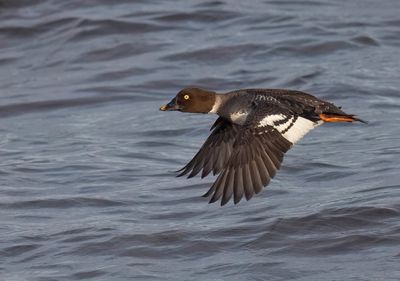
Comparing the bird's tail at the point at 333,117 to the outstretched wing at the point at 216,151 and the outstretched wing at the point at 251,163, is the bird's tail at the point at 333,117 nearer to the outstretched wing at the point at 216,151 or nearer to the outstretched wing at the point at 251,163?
the outstretched wing at the point at 251,163

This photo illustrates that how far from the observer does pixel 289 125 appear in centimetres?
700

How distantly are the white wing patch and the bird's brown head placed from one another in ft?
2.09

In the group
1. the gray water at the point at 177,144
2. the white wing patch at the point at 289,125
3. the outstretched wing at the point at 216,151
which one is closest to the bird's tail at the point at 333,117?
the white wing patch at the point at 289,125

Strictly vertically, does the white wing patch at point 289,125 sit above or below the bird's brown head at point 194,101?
below

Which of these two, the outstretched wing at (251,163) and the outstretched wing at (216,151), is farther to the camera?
the outstretched wing at (216,151)

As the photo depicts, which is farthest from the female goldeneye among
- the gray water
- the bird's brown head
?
the gray water

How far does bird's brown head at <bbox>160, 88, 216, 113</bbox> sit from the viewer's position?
24.8 feet

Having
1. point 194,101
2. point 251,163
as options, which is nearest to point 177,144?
point 194,101

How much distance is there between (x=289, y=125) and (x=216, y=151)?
686 millimetres

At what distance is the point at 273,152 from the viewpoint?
6.90m

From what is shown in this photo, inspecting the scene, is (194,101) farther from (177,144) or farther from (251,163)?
(177,144)

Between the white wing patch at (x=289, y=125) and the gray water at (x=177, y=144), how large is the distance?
0.67m

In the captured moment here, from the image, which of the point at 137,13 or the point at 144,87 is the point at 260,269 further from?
the point at 137,13

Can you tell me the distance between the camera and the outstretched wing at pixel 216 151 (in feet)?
24.5
